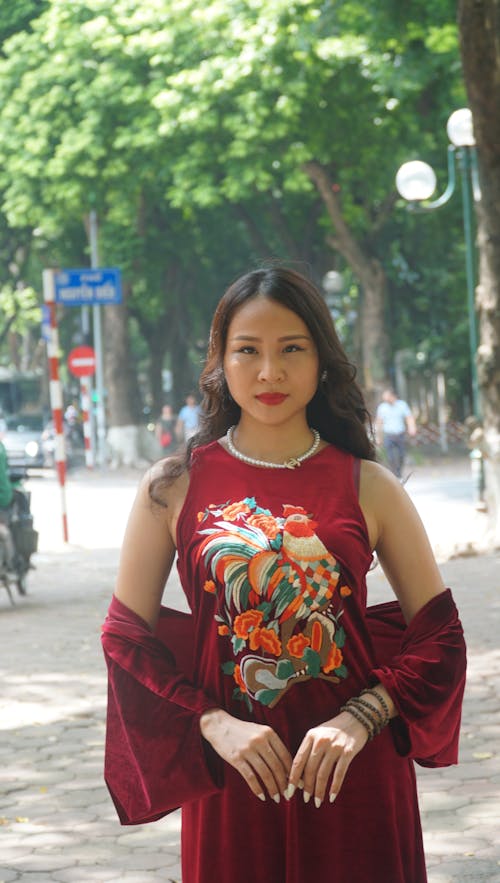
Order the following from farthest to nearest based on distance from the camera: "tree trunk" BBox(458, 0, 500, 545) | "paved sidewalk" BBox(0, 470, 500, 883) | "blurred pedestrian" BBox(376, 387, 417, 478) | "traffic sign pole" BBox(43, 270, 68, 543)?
1. "blurred pedestrian" BBox(376, 387, 417, 478)
2. "traffic sign pole" BBox(43, 270, 68, 543)
3. "tree trunk" BBox(458, 0, 500, 545)
4. "paved sidewalk" BBox(0, 470, 500, 883)

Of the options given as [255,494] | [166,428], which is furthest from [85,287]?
[166,428]

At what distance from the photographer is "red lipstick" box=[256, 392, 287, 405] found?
2801mm

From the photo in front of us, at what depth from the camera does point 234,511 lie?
2678 millimetres

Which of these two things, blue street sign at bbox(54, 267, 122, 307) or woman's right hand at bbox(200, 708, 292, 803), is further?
blue street sign at bbox(54, 267, 122, 307)

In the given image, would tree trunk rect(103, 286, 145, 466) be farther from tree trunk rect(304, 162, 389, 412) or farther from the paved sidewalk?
the paved sidewalk

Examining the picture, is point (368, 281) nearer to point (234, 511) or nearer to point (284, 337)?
point (284, 337)

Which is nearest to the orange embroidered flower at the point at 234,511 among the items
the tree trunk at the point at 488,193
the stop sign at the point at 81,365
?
the tree trunk at the point at 488,193

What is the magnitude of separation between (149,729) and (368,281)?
29.3 m

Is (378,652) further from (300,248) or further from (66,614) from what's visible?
(300,248)

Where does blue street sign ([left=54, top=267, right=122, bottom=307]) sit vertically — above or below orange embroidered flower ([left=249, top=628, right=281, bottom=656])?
below

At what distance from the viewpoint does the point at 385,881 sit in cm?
269

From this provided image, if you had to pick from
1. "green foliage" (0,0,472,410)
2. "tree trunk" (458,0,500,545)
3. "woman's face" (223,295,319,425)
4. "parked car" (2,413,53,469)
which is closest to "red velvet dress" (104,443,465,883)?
"woman's face" (223,295,319,425)

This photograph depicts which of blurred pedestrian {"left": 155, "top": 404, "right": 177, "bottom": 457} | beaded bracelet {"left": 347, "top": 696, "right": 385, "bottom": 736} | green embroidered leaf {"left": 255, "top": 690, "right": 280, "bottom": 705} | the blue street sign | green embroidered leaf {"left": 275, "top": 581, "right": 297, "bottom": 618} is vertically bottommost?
blurred pedestrian {"left": 155, "top": 404, "right": 177, "bottom": 457}

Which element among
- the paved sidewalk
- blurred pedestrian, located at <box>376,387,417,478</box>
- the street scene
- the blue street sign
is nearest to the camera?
the street scene
